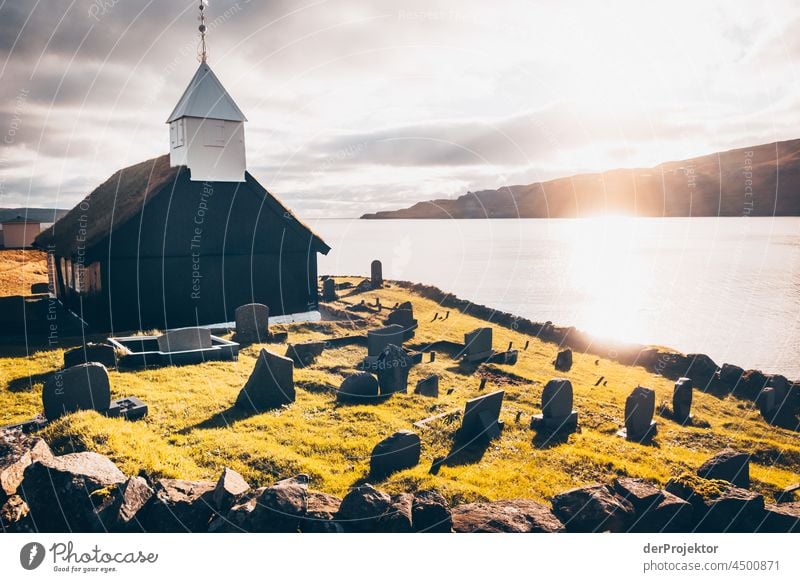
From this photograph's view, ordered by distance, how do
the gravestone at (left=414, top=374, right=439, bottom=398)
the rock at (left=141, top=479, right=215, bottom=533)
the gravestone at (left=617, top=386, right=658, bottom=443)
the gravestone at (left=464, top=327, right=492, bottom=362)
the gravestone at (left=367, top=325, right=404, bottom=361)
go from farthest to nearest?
1. the gravestone at (left=464, top=327, right=492, bottom=362)
2. the gravestone at (left=367, top=325, right=404, bottom=361)
3. the gravestone at (left=414, top=374, right=439, bottom=398)
4. the gravestone at (left=617, top=386, right=658, bottom=443)
5. the rock at (left=141, top=479, right=215, bottom=533)

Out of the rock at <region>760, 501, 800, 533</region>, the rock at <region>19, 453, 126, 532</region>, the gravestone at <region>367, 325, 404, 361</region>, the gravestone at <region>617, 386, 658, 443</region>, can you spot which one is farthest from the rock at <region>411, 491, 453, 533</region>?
the gravestone at <region>367, 325, 404, 361</region>

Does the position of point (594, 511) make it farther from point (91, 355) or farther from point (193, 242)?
point (193, 242)

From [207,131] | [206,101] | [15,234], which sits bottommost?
[15,234]

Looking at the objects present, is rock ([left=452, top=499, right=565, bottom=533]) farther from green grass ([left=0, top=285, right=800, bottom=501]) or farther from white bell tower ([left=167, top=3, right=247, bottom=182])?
white bell tower ([left=167, top=3, right=247, bottom=182])

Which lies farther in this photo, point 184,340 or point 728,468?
point 184,340

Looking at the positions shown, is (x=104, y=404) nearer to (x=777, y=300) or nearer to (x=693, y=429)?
(x=693, y=429)

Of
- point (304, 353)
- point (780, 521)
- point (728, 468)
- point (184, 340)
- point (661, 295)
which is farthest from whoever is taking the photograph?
point (661, 295)

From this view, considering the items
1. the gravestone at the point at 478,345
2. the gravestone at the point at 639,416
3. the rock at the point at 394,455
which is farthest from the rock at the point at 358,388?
the gravestone at the point at 478,345

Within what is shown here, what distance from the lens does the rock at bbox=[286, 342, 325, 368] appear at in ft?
58.4

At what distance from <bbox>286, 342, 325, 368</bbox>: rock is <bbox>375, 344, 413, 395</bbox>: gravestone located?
10.8 feet

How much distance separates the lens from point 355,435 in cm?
1148

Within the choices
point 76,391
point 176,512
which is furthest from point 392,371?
point 176,512

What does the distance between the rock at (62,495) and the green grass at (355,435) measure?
156 centimetres

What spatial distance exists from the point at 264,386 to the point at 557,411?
713 cm
